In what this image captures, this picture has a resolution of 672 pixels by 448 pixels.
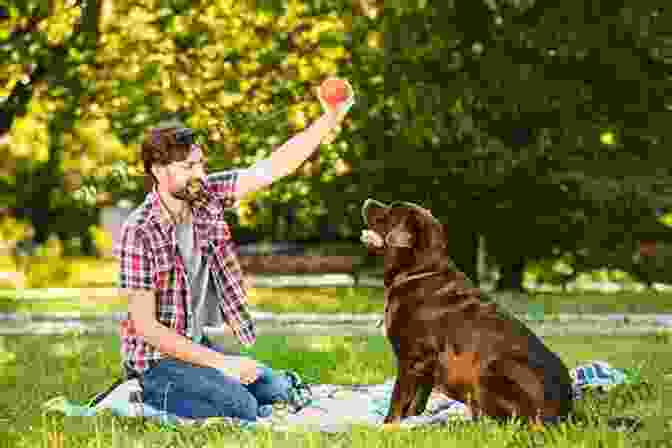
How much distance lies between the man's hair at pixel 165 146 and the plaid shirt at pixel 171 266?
10.6 inches

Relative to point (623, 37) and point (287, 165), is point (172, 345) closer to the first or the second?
point (287, 165)

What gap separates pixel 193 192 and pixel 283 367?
2.99m

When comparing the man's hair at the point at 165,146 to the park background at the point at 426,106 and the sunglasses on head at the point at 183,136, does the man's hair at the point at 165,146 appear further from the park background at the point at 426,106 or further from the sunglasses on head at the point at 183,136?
the park background at the point at 426,106

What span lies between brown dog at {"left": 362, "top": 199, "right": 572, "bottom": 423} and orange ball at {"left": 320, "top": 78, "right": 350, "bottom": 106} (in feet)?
2.64

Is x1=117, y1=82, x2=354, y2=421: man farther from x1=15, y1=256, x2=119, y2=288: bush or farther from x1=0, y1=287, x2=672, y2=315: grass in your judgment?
x1=15, y1=256, x2=119, y2=288: bush

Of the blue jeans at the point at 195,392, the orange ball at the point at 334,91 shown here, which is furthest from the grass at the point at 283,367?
the orange ball at the point at 334,91

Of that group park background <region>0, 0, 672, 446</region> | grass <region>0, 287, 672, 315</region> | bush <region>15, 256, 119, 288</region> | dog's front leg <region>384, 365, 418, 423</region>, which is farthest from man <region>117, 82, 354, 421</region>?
bush <region>15, 256, 119, 288</region>

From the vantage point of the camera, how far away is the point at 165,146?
6.37m

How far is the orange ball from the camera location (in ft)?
21.9

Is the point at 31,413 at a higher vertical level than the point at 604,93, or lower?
lower

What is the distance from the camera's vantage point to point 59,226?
41000 millimetres

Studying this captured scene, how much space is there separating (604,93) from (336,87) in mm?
12836

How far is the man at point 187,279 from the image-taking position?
6.38 meters

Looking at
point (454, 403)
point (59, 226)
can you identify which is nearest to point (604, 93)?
point (454, 403)
